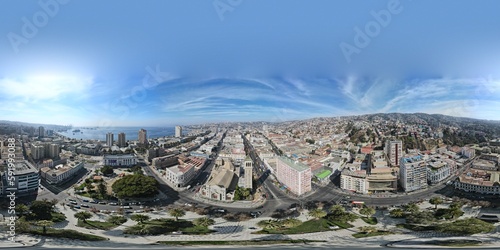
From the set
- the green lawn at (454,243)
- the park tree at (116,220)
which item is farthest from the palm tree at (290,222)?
the park tree at (116,220)

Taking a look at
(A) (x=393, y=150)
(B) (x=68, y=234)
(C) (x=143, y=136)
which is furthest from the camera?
(A) (x=393, y=150)

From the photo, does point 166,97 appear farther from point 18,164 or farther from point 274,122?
point 18,164

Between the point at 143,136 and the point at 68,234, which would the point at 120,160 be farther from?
the point at 68,234

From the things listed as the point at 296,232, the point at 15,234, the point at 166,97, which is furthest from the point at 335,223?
the point at 15,234

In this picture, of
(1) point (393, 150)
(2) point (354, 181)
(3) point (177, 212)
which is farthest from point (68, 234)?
(1) point (393, 150)

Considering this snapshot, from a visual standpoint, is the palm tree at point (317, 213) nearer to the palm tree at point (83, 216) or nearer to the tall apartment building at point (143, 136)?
the tall apartment building at point (143, 136)

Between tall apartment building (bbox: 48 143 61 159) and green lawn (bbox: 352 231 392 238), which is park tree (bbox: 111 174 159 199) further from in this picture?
green lawn (bbox: 352 231 392 238)

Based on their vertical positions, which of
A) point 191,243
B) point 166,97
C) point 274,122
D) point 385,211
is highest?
point 166,97
